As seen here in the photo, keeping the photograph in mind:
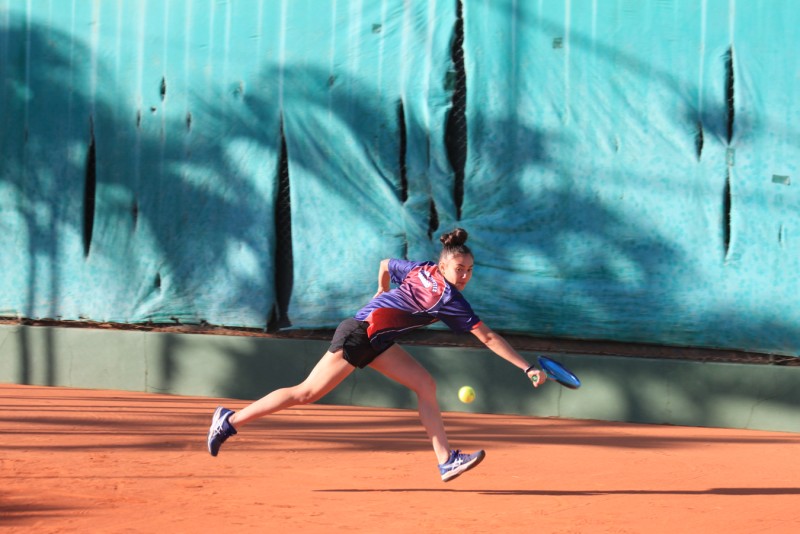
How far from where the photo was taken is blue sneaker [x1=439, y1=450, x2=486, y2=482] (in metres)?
6.09

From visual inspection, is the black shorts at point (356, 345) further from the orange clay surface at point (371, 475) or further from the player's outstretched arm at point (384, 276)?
the orange clay surface at point (371, 475)

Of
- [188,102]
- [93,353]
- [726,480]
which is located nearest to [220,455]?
[726,480]

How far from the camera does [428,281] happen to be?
6.29 metres

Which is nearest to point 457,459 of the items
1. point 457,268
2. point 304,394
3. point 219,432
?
point 304,394

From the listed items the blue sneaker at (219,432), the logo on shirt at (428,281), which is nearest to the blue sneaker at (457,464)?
the logo on shirt at (428,281)

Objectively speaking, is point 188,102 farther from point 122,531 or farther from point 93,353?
point 122,531

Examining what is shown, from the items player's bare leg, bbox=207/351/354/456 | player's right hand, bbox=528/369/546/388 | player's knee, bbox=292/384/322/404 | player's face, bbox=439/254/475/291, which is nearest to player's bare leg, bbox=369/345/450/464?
player's bare leg, bbox=207/351/354/456

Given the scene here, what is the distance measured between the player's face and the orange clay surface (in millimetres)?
1216

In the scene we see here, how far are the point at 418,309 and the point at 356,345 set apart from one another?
0.41 metres

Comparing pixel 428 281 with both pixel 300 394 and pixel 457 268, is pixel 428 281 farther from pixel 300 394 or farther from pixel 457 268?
pixel 300 394

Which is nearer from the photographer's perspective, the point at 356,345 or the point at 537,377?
the point at 537,377

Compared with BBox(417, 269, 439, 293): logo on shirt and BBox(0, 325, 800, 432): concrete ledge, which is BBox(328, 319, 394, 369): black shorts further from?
BBox(0, 325, 800, 432): concrete ledge

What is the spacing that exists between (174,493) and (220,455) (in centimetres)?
121

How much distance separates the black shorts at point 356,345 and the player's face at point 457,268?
55 cm
